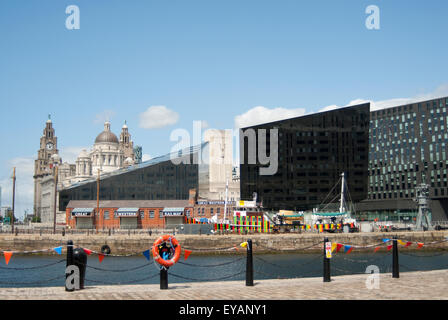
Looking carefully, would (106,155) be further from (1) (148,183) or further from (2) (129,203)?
(2) (129,203)

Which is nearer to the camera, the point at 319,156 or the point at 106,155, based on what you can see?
the point at 319,156

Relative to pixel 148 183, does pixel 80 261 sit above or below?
below

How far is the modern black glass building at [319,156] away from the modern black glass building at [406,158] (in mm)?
4353

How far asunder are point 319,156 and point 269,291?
95939mm

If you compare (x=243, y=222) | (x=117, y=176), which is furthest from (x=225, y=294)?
(x=117, y=176)

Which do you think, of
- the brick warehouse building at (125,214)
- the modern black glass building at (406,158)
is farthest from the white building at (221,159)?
the brick warehouse building at (125,214)

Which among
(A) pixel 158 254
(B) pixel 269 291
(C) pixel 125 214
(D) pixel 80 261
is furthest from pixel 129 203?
(B) pixel 269 291

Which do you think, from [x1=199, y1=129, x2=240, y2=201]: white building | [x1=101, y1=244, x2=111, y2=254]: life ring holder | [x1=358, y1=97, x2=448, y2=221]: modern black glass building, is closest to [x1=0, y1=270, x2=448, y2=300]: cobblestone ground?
[x1=101, y1=244, x2=111, y2=254]: life ring holder

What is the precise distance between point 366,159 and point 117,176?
53366mm

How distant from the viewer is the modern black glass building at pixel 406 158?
104 m

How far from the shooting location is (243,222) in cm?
7438

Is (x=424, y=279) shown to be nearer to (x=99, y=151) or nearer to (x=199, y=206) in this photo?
(x=199, y=206)

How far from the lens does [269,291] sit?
16.5m
